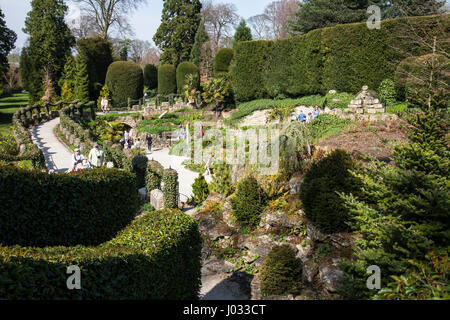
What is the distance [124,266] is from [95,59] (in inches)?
1281

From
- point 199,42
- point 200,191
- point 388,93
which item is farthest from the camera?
point 199,42

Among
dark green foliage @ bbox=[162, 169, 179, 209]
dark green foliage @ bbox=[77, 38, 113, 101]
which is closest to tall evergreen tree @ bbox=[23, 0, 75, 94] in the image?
dark green foliage @ bbox=[77, 38, 113, 101]

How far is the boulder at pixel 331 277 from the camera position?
658cm

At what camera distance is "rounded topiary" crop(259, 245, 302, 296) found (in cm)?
751

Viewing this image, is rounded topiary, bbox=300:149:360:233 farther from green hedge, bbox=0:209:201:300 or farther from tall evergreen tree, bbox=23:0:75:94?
tall evergreen tree, bbox=23:0:75:94

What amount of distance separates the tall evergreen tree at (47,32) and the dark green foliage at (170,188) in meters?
24.3

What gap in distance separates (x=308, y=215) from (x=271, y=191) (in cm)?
207

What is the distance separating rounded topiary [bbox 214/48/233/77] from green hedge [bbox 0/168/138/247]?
2717 cm

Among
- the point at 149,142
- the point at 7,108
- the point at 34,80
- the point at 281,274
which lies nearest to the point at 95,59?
the point at 34,80

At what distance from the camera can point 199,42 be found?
125 ft

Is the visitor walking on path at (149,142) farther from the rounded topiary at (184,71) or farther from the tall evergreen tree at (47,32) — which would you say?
the tall evergreen tree at (47,32)

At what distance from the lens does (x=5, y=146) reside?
1584cm

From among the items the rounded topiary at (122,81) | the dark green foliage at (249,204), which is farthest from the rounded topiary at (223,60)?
the dark green foliage at (249,204)

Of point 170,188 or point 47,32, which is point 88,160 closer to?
point 170,188
